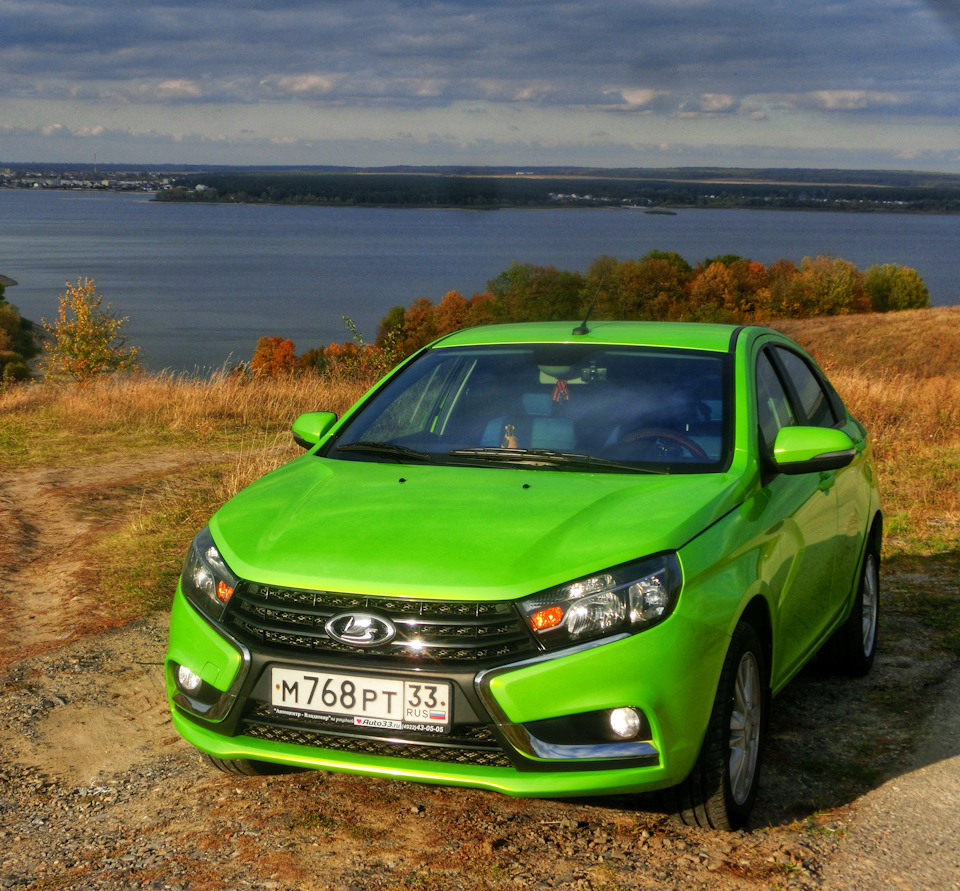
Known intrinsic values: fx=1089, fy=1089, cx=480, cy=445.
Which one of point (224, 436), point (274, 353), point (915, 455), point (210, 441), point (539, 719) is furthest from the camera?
point (274, 353)

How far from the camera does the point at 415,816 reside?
333 cm

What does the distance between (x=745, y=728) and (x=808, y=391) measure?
1894mm

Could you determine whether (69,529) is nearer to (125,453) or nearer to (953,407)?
(125,453)

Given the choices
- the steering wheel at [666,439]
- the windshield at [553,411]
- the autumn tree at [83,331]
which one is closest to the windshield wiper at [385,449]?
the windshield at [553,411]

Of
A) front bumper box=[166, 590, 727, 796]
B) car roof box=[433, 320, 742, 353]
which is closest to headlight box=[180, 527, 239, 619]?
front bumper box=[166, 590, 727, 796]

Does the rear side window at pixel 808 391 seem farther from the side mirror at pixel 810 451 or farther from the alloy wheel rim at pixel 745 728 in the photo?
the alloy wheel rim at pixel 745 728

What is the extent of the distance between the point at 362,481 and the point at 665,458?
102 centimetres

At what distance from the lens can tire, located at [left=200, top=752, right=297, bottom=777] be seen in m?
3.44

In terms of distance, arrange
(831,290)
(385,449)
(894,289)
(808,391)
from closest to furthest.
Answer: (385,449), (808,391), (831,290), (894,289)

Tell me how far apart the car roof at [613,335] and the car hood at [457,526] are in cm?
86

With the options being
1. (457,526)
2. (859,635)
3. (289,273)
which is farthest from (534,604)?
(289,273)

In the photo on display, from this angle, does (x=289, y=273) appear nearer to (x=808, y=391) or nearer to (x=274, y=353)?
(x=274, y=353)

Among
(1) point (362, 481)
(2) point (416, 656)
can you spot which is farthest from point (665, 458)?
(2) point (416, 656)

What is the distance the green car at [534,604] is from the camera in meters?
2.76
